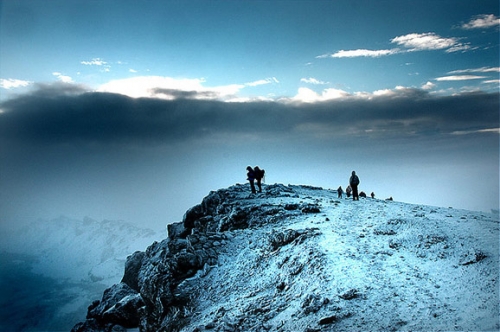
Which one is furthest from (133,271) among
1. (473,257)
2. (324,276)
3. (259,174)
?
(473,257)

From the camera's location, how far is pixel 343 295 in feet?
44.6

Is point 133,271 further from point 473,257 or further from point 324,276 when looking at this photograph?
point 473,257

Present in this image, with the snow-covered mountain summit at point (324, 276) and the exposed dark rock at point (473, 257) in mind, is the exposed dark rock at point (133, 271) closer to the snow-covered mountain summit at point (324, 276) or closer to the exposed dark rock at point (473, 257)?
the snow-covered mountain summit at point (324, 276)

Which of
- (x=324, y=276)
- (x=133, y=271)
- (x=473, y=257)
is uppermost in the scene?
(x=473, y=257)

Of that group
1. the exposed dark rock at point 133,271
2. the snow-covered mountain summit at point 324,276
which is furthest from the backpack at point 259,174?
the exposed dark rock at point 133,271

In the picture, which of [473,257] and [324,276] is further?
[324,276]

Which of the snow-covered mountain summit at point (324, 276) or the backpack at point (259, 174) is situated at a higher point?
the backpack at point (259, 174)

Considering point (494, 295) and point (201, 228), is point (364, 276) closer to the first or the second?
point (494, 295)

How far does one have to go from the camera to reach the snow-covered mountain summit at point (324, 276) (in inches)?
480

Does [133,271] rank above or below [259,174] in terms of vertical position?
below

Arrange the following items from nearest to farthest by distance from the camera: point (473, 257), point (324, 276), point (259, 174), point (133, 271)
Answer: point (473, 257) < point (324, 276) < point (259, 174) < point (133, 271)

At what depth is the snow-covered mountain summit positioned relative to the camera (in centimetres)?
1220

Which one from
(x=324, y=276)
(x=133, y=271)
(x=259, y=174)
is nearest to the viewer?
(x=324, y=276)

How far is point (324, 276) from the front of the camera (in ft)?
51.0
